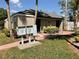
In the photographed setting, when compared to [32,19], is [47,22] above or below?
below

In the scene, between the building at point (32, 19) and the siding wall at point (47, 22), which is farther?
the siding wall at point (47, 22)

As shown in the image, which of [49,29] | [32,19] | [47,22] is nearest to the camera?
[32,19]

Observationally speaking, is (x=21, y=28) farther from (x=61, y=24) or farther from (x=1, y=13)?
(x=1, y=13)

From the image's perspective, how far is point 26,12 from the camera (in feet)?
87.7

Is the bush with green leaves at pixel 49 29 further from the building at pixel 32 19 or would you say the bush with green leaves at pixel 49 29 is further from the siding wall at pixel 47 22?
the siding wall at pixel 47 22

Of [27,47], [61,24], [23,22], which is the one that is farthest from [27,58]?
[61,24]

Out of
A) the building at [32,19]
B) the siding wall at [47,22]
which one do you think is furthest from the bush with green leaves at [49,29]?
the siding wall at [47,22]

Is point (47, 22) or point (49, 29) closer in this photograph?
point (49, 29)

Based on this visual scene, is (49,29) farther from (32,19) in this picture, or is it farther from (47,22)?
(32,19)

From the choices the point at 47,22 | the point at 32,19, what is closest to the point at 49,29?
the point at 47,22

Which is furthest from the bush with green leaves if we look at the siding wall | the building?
the siding wall

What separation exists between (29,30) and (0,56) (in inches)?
169

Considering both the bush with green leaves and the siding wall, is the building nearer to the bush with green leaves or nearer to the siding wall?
the siding wall

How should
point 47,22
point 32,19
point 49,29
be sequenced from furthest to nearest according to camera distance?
point 47,22
point 49,29
point 32,19
